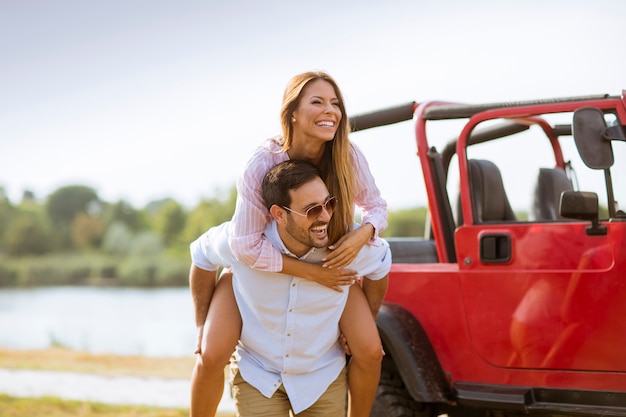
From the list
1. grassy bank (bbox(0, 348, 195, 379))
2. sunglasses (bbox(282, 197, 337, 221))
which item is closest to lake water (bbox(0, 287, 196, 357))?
grassy bank (bbox(0, 348, 195, 379))

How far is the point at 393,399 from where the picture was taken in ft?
13.9

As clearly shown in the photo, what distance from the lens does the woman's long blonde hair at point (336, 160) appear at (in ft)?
10.4

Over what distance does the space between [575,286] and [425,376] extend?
86 cm

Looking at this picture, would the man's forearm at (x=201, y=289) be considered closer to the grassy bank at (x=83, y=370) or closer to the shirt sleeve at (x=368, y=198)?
the shirt sleeve at (x=368, y=198)

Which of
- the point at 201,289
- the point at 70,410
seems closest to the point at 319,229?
the point at 201,289

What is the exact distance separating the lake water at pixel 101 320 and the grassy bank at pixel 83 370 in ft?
2.63

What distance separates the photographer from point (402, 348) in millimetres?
4074

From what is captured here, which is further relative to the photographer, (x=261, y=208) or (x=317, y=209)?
(x=261, y=208)

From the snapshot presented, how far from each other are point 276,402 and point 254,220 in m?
0.72

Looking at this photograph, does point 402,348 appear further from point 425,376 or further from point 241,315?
point 241,315

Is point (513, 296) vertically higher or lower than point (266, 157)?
lower

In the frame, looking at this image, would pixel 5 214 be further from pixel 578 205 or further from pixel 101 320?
pixel 578 205

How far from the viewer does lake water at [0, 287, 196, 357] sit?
12.5 m

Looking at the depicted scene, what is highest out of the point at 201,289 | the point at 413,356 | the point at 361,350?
the point at 201,289
